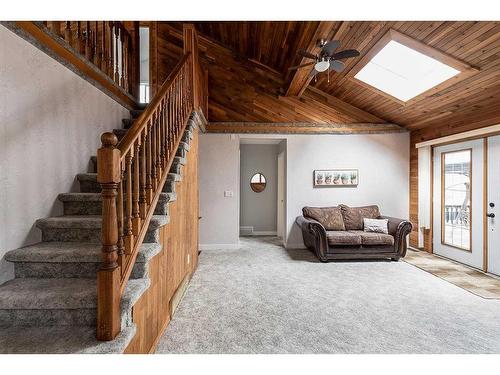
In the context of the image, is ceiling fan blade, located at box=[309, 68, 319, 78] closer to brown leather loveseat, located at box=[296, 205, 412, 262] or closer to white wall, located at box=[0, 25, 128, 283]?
brown leather loveseat, located at box=[296, 205, 412, 262]

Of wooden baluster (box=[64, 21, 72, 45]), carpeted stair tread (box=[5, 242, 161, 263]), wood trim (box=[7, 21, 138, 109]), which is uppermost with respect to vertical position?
wooden baluster (box=[64, 21, 72, 45])

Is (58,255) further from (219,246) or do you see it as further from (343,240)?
(343,240)

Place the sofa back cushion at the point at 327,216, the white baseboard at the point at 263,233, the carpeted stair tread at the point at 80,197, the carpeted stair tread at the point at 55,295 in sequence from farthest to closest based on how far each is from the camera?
the white baseboard at the point at 263,233
the sofa back cushion at the point at 327,216
the carpeted stair tread at the point at 80,197
the carpeted stair tread at the point at 55,295

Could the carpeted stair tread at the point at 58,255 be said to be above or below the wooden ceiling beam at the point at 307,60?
A: below

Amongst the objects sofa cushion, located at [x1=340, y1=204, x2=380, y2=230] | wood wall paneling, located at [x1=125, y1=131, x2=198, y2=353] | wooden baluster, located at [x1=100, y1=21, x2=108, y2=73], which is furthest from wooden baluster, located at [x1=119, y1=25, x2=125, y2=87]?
sofa cushion, located at [x1=340, y1=204, x2=380, y2=230]

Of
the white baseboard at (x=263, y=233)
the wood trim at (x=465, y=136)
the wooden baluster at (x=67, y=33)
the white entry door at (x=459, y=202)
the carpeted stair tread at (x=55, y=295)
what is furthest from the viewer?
the white baseboard at (x=263, y=233)

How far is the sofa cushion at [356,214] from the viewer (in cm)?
490

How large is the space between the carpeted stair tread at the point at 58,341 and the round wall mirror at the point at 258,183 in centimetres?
576

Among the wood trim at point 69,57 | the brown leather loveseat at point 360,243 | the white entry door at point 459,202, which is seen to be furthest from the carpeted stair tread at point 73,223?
the white entry door at point 459,202

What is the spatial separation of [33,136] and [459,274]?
5.63 meters

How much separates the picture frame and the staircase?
12.7 feet

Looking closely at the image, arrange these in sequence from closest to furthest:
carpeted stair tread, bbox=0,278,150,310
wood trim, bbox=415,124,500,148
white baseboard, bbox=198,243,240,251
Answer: carpeted stair tread, bbox=0,278,150,310
wood trim, bbox=415,124,500,148
white baseboard, bbox=198,243,240,251

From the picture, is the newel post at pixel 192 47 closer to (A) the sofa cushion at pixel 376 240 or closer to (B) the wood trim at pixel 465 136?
(A) the sofa cushion at pixel 376 240

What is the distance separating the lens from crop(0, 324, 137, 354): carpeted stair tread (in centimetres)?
124
